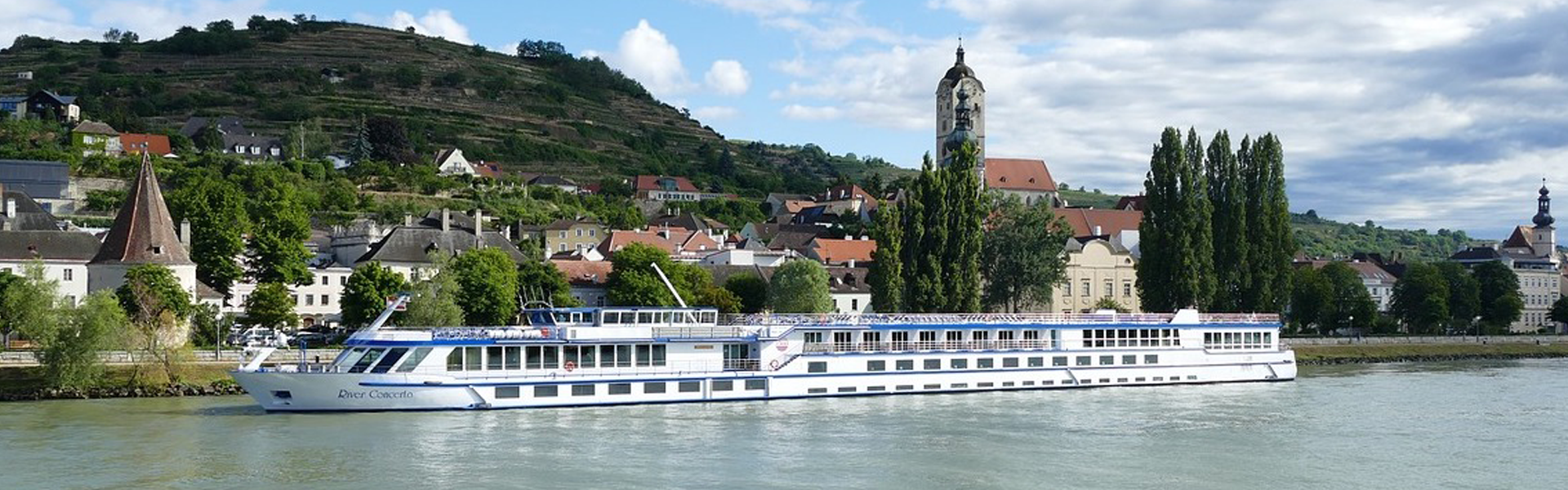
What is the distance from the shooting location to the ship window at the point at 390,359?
41.6 metres

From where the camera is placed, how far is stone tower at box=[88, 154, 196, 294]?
56906 mm

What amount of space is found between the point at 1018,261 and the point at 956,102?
52.7 m

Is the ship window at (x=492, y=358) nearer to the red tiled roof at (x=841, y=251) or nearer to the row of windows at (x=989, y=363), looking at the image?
the row of windows at (x=989, y=363)

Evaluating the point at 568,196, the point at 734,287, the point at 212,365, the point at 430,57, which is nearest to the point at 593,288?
the point at 734,287

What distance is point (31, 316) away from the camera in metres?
49.1

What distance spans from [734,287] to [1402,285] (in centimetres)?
4907

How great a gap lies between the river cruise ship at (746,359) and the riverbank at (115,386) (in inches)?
68.8

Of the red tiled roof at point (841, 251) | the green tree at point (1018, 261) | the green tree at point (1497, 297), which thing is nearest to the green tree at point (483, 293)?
the green tree at point (1018, 261)

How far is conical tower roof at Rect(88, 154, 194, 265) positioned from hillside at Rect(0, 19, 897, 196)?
68.2 meters

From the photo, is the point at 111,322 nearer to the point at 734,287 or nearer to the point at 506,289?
the point at 506,289

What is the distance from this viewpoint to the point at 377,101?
169 meters

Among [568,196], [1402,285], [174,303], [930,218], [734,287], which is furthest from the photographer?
[568,196]

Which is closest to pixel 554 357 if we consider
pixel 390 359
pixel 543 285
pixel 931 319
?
pixel 390 359

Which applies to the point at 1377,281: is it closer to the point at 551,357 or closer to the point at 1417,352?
the point at 1417,352
